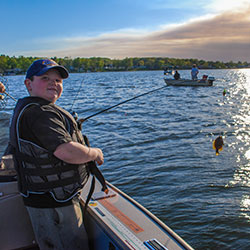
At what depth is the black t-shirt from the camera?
2127 millimetres

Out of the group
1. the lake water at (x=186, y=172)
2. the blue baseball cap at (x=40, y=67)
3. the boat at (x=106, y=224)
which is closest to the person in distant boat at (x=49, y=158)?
the blue baseball cap at (x=40, y=67)

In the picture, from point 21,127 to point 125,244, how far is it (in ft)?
4.10

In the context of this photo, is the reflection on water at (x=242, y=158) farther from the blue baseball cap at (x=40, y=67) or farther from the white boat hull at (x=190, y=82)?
the white boat hull at (x=190, y=82)

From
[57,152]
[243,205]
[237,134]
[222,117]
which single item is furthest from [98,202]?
[222,117]

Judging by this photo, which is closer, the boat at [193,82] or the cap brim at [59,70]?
the cap brim at [59,70]

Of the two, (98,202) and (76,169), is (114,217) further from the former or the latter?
(76,169)

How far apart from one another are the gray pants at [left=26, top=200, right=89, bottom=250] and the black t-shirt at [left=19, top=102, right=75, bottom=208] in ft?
1.95

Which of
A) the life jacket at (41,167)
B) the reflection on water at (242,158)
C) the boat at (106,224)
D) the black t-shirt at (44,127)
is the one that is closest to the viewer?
the black t-shirt at (44,127)

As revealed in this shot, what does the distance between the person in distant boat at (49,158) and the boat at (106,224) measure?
298mm

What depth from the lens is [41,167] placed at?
226cm

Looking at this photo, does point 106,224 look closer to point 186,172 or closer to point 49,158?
point 49,158

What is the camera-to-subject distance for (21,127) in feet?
7.22

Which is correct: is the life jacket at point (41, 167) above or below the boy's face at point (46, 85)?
below

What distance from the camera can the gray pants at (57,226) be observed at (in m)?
2.42
